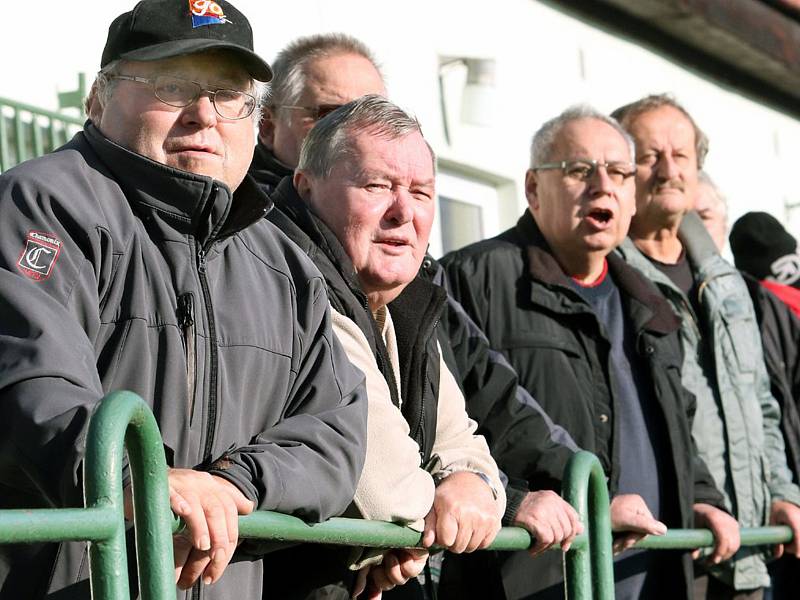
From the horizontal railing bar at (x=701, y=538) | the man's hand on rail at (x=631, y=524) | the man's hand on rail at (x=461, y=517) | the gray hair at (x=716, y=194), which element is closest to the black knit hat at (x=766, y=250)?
the gray hair at (x=716, y=194)

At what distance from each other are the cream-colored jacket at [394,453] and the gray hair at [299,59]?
1.01 metres

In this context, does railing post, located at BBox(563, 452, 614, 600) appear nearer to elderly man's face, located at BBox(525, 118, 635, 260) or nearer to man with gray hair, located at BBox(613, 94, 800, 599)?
man with gray hair, located at BBox(613, 94, 800, 599)

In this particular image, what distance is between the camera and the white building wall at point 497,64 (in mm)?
5992

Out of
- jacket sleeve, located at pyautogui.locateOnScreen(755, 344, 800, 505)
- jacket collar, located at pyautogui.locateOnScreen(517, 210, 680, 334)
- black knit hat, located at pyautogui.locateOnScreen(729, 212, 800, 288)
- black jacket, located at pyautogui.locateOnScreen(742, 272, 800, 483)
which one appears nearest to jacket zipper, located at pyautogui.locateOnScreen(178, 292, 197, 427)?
jacket collar, located at pyautogui.locateOnScreen(517, 210, 680, 334)

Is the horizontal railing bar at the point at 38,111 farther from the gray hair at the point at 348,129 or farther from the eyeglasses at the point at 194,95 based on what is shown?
the eyeglasses at the point at 194,95

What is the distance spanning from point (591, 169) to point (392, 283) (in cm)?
152

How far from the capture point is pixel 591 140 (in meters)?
4.90

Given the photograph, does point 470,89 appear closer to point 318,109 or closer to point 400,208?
point 318,109

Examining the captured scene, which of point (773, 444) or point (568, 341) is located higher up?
point (568, 341)

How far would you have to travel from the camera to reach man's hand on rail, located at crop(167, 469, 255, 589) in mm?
2301

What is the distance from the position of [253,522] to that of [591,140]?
269cm

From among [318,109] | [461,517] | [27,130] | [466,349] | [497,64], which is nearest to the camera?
[461,517]

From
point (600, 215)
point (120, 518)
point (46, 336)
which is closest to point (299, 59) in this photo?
point (600, 215)

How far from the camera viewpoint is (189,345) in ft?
8.66
